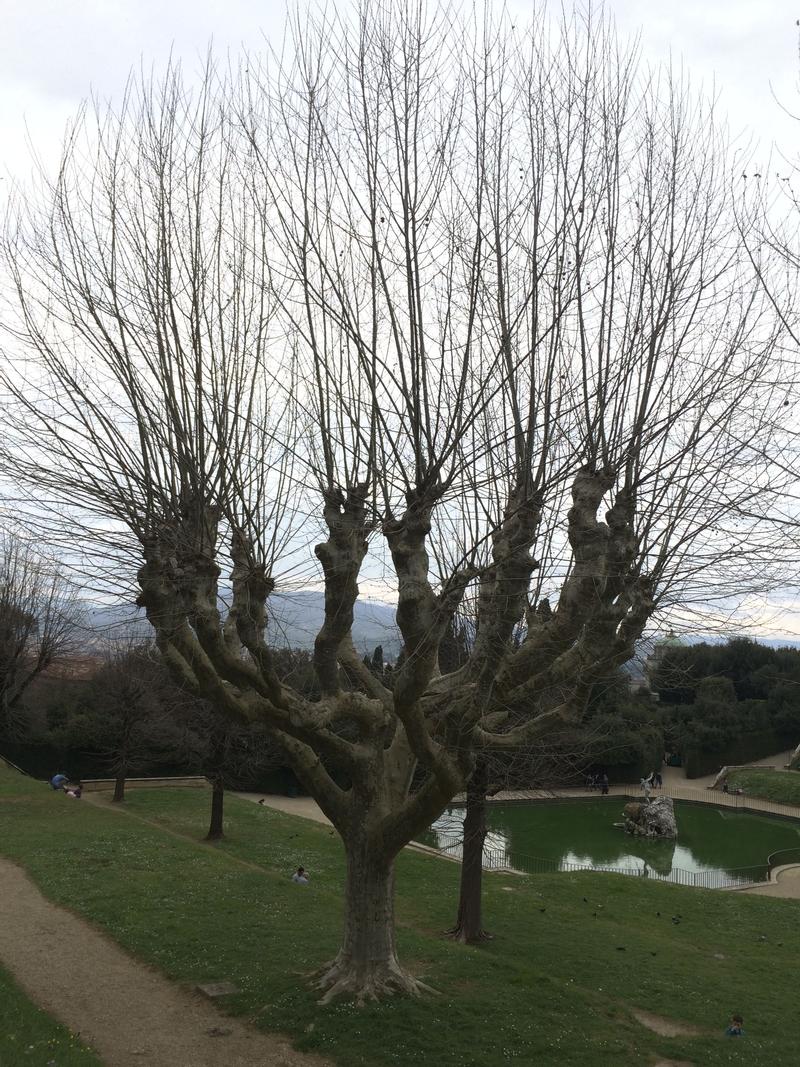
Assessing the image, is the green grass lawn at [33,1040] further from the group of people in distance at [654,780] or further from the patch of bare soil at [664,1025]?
the group of people in distance at [654,780]

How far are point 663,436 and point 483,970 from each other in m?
8.11

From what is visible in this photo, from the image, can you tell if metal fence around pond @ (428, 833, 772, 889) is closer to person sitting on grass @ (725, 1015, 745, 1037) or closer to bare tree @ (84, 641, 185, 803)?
bare tree @ (84, 641, 185, 803)

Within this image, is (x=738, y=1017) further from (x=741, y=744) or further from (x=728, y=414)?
(x=741, y=744)

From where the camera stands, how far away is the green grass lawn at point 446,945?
9.57m

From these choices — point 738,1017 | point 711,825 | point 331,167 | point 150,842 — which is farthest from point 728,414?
point 711,825

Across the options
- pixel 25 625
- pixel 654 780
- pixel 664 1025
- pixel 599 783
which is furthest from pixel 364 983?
pixel 654 780

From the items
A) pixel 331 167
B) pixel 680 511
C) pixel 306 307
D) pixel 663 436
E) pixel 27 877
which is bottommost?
pixel 27 877

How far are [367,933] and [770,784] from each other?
33013 mm

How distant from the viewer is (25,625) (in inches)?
1241

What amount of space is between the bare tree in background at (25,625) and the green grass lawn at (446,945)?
297 inches

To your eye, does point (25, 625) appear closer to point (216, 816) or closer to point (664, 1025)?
Result: point (216, 816)

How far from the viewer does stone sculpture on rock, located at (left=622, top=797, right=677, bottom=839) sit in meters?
30.2

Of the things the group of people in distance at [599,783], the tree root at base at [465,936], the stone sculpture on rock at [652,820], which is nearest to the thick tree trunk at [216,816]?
the tree root at base at [465,936]

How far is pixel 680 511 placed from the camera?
355 inches
